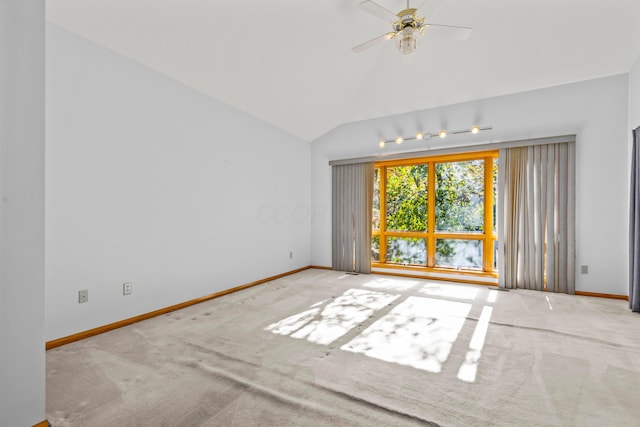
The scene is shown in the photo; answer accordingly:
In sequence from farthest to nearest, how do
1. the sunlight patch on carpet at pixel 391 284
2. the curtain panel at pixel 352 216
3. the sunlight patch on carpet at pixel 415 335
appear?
the curtain panel at pixel 352 216 → the sunlight patch on carpet at pixel 391 284 → the sunlight patch on carpet at pixel 415 335

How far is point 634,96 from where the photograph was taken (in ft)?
11.1

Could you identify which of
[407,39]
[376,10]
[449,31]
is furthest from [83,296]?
[449,31]

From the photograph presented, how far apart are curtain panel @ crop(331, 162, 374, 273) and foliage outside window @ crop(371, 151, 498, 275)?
30 centimetres

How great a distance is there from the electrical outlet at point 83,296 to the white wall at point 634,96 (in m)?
5.78

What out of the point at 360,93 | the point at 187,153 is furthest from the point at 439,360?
Answer: the point at 360,93

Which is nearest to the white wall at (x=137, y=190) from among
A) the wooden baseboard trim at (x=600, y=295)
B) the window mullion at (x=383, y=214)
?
the window mullion at (x=383, y=214)

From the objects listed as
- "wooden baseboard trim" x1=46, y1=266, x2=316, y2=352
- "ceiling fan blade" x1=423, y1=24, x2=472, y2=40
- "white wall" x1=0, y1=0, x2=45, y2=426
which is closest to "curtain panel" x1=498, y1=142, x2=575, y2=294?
"ceiling fan blade" x1=423, y1=24, x2=472, y2=40

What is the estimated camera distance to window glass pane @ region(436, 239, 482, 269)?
4.61 m

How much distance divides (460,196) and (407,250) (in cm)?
126

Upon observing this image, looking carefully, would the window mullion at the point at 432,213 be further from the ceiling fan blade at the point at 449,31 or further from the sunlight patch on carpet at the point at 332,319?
the ceiling fan blade at the point at 449,31

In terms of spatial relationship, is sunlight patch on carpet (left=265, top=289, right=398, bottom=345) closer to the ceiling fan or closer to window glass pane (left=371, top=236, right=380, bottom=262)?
window glass pane (left=371, top=236, right=380, bottom=262)

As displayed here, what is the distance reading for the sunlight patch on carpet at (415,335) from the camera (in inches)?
85.0

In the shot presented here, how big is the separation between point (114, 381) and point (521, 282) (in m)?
4.68

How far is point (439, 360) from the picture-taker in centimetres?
212
